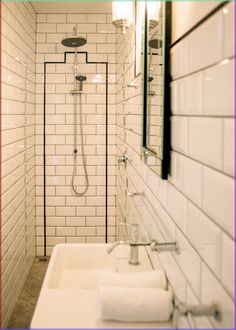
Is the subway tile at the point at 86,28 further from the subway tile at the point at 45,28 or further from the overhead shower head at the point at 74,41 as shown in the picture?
the overhead shower head at the point at 74,41

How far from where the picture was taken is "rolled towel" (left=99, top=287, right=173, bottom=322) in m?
1.10

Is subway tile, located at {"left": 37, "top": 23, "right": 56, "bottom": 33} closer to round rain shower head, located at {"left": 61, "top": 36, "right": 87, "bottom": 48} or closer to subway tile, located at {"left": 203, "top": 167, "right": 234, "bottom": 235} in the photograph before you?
round rain shower head, located at {"left": 61, "top": 36, "right": 87, "bottom": 48}

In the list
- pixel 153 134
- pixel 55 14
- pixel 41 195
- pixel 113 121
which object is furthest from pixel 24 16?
pixel 153 134

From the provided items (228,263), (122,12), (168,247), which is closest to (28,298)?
(168,247)

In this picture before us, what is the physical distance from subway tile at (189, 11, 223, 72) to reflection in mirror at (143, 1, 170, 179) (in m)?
0.25

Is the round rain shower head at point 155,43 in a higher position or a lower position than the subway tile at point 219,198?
higher

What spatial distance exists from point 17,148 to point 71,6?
4.91ft

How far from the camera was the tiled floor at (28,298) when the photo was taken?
109 inches

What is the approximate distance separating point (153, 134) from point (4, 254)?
156 centimetres

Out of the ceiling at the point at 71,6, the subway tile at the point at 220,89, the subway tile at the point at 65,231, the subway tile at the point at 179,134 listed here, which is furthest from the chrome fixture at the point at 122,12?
the subway tile at the point at 65,231

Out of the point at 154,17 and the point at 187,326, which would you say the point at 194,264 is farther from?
the point at 154,17

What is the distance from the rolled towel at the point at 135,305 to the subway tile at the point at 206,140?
0.44m

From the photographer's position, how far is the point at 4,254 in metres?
2.55

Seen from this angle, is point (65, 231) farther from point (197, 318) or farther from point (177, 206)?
point (197, 318)
